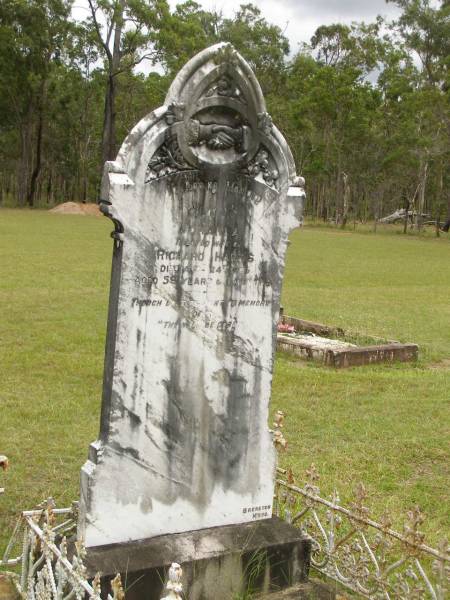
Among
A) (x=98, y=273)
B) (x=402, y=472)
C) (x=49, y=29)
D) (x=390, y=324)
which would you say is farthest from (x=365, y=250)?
(x=49, y=29)

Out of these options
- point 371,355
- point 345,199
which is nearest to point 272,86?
point 345,199

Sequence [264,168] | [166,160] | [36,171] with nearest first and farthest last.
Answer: [166,160] < [264,168] < [36,171]

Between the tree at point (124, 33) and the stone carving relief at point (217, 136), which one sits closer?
the stone carving relief at point (217, 136)

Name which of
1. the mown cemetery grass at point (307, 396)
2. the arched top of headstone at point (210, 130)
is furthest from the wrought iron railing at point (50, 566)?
the arched top of headstone at point (210, 130)

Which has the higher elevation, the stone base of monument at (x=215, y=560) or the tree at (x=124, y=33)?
the tree at (x=124, y=33)

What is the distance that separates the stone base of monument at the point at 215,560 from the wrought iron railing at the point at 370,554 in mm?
171

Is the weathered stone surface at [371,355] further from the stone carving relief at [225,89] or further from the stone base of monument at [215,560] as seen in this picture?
the stone carving relief at [225,89]

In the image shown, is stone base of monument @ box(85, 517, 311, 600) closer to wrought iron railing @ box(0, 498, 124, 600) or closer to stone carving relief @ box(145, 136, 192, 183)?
wrought iron railing @ box(0, 498, 124, 600)

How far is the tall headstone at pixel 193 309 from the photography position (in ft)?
12.3

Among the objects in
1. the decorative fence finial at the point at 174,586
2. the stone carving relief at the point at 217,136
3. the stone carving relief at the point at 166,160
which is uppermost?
the stone carving relief at the point at 217,136

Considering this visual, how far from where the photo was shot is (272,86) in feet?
177

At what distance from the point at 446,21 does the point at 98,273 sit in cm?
2973

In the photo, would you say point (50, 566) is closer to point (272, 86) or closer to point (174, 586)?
point (174, 586)

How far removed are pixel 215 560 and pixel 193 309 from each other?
4.08 feet
